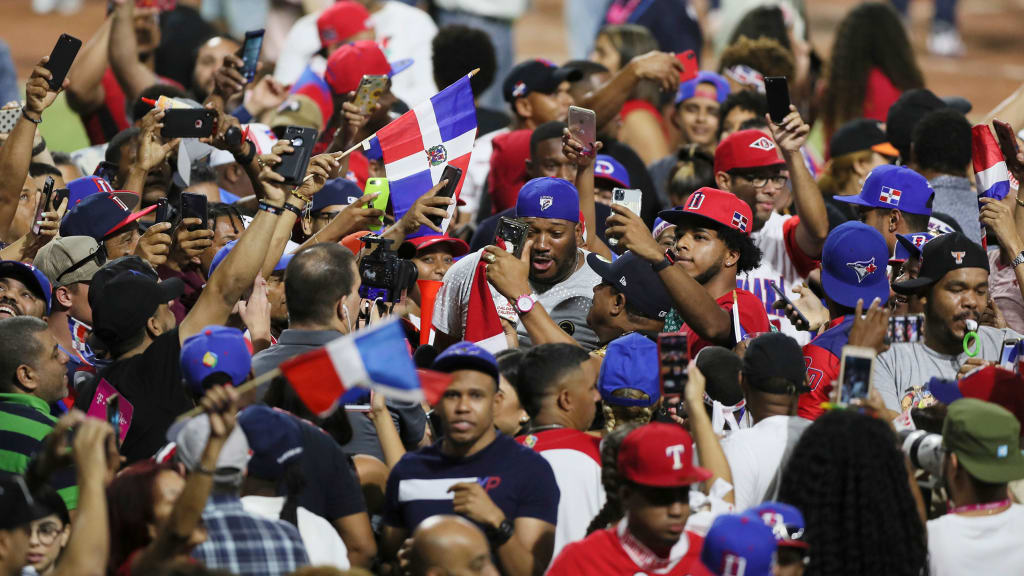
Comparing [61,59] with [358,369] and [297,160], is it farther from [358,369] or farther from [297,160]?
[358,369]

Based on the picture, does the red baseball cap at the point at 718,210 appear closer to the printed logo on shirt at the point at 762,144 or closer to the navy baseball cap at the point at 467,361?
the printed logo on shirt at the point at 762,144

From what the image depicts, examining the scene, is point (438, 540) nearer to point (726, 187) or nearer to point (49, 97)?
point (49, 97)

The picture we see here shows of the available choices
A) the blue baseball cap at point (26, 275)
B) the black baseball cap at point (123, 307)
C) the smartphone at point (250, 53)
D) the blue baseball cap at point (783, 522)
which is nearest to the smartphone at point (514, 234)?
the black baseball cap at point (123, 307)

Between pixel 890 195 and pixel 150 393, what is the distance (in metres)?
3.98

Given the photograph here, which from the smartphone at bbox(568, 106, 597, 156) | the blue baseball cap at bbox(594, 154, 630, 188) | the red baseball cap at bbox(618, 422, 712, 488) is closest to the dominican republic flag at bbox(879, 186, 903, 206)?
the smartphone at bbox(568, 106, 597, 156)

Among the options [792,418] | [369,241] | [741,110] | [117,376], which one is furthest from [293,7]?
[792,418]

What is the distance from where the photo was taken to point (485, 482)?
5.29 meters

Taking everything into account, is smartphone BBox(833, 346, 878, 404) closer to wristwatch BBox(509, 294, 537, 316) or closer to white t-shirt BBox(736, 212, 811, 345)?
wristwatch BBox(509, 294, 537, 316)

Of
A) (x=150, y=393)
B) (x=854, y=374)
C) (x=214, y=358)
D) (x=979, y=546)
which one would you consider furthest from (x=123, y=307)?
(x=979, y=546)

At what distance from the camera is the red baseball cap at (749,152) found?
27.9ft

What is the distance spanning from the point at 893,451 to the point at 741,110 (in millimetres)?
5323

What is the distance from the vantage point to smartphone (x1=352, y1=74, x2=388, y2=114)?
8.55 meters

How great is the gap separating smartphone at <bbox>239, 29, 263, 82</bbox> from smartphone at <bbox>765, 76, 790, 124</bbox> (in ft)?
11.2

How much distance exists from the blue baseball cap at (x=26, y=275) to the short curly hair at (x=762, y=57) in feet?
20.4
